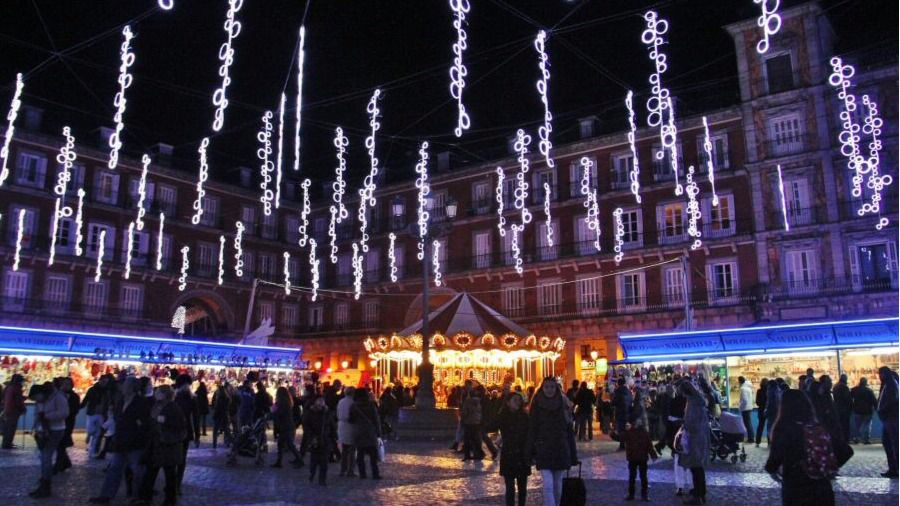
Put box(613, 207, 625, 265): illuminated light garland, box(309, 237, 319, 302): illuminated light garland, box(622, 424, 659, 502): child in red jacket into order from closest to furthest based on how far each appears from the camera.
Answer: box(622, 424, 659, 502): child in red jacket < box(309, 237, 319, 302): illuminated light garland < box(613, 207, 625, 265): illuminated light garland

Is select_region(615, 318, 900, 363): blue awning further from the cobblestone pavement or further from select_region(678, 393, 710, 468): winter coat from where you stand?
select_region(678, 393, 710, 468): winter coat

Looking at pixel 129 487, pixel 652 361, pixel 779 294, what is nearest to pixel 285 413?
pixel 129 487

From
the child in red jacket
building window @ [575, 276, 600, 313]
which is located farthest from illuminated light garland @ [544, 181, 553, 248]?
the child in red jacket

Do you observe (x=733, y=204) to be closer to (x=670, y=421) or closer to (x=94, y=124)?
(x=670, y=421)

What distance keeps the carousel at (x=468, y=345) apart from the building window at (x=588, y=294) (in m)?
7.26

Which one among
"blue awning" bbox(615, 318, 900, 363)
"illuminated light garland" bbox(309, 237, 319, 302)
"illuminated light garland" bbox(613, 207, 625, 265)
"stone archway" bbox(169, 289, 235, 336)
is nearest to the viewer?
"blue awning" bbox(615, 318, 900, 363)

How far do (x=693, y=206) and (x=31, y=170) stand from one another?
2823 centimetres

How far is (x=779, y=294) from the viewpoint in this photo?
2727 centimetres

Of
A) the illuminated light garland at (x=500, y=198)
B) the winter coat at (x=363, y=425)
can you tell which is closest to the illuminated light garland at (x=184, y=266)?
the illuminated light garland at (x=500, y=198)

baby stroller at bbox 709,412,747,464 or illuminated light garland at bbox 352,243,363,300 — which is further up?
illuminated light garland at bbox 352,243,363,300

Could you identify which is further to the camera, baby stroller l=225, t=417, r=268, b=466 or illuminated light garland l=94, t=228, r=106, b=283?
illuminated light garland l=94, t=228, r=106, b=283

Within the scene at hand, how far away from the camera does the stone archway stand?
1487 inches

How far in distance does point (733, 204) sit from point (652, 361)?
38.8 feet

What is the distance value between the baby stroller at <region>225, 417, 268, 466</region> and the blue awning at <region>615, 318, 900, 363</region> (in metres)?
11.4
